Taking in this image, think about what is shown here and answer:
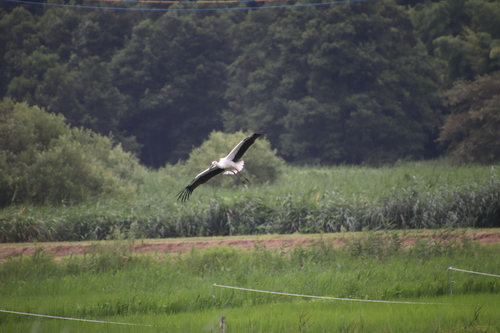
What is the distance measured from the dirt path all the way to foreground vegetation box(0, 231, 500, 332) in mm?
334

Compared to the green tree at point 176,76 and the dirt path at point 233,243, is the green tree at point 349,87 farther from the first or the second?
the dirt path at point 233,243

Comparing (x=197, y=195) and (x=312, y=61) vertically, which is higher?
(x=312, y=61)

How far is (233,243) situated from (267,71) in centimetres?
3049

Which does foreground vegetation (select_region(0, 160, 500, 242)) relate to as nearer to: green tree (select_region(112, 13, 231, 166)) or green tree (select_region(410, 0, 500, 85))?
green tree (select_region(410, 0, 500, 85))

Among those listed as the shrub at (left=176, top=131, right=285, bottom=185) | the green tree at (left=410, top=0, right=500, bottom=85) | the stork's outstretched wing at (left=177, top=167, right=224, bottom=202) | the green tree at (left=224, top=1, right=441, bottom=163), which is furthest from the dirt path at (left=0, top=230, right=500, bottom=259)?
the green tree at (left=224, top=1, right=441, bottom=163)

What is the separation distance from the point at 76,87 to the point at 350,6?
20137mm

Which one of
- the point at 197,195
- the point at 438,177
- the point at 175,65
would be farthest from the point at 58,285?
the point at 175,65

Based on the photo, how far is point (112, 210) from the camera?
19.1m

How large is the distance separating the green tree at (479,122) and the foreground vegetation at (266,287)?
63.9 ft

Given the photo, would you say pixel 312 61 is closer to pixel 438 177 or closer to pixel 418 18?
pixel 418 18

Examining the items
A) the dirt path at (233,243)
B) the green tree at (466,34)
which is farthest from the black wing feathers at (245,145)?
the green tree at (466,34)

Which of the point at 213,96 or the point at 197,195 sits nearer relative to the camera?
the point at 197,195

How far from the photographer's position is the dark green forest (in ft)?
132

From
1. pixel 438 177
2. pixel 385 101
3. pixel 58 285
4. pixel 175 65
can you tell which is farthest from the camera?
pixel 175 65
